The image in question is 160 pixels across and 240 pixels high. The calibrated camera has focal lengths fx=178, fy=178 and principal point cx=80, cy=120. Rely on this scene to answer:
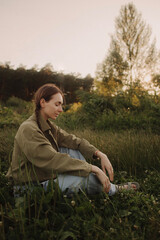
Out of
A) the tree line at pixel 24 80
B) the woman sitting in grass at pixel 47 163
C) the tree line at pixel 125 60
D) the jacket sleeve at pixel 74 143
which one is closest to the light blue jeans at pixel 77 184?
the woman sitting in grass at pixel 47 163

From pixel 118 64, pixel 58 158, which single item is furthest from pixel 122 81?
pixel 58 158

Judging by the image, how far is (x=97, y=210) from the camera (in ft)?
5.57

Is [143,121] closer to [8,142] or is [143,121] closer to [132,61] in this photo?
[8,142]

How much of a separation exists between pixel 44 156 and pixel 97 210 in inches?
28.6

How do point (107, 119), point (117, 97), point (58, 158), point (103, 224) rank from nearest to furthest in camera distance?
point (103, 224)
point (58, 158)
point (107, 119)
point (117, 97)

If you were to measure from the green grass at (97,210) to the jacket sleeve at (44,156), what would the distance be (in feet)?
0.69

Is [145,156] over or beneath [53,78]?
beneath

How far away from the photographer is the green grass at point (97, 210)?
1340mm

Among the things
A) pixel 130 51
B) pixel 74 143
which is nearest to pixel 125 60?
pixel 130 51

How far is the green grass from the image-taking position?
4.40 ft

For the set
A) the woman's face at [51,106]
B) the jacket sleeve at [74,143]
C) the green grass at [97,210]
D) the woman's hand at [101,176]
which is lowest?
the green grass at [97,210]

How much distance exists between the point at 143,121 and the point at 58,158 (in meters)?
4.62

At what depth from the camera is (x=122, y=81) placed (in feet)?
42.7

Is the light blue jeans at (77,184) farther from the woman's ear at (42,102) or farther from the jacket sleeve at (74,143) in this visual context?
the woman's ear at (42,102)
